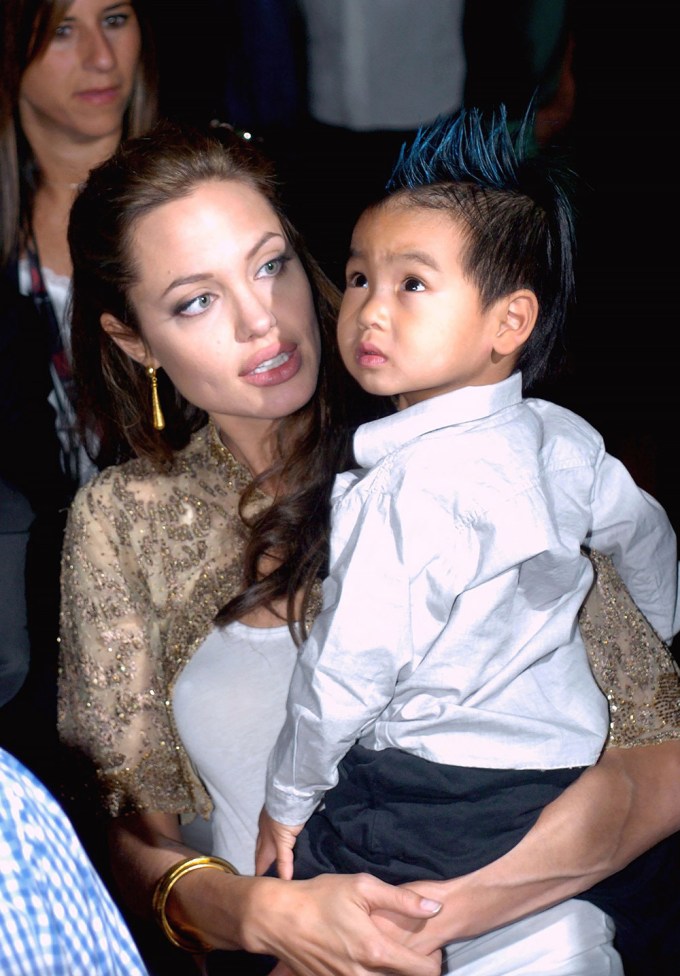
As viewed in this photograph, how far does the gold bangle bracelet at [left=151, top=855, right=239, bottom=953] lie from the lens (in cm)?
140

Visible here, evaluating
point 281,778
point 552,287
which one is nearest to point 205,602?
point 281,778

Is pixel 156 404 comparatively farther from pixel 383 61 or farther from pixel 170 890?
pixel 383 61

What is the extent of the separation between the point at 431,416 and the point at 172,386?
54 centimetres

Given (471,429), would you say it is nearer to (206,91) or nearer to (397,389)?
(397,389)

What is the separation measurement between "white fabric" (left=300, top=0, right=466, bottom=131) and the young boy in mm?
704

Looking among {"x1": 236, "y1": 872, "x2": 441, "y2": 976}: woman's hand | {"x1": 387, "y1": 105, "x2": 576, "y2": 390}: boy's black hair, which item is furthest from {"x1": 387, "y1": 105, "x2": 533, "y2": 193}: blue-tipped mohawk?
{"x1": 236, "y1": 872, "x2": 441, "y2": 976}: woman's hand

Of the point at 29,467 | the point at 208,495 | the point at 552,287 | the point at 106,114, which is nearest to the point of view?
the point at 552,287

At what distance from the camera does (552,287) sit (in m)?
1.27

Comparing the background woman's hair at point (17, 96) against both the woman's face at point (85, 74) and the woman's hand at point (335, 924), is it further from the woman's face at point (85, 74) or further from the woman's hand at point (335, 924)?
the woman's hand at point (335, 924)

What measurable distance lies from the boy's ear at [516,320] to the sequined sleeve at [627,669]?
0.30 metres

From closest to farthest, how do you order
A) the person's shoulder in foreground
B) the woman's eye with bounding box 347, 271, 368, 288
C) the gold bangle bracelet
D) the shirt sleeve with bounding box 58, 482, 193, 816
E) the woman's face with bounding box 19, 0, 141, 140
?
the person's shoulder in foreground < the woman's eye with bounding box 347, 271, 368, 288 < the gold bangle bracelet < the shirt sleeve with bounding box 58, 482, 193, 816 < the woman's face with bounding box 19, 0, 141, 140

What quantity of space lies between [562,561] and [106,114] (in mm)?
1288

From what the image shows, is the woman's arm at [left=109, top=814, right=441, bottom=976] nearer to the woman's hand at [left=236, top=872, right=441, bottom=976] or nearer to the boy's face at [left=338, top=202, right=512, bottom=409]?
the woman's hand at [left=236, top=872, right=441, bottom=976]

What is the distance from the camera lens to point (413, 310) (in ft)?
3.90
